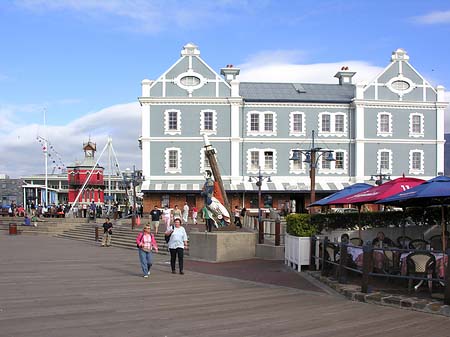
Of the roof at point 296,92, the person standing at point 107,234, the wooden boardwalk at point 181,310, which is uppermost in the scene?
the roof at point 296,92

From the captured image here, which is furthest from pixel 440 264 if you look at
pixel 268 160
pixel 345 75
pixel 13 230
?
pixel 345 75

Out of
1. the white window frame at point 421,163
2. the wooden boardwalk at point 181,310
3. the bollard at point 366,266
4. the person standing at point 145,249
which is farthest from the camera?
the white window frame at point 421,163

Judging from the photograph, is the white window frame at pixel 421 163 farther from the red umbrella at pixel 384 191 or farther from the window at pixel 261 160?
the red umbrella at pixel 384 191

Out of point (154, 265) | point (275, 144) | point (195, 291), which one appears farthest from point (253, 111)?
point (195, 291)

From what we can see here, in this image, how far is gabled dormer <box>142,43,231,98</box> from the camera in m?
51.0

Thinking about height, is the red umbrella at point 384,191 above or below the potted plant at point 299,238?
above

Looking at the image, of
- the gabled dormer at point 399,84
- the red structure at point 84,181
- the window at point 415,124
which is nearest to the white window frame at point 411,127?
the window at point 415,124

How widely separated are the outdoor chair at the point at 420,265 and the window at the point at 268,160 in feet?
131

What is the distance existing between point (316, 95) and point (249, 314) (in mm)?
44770

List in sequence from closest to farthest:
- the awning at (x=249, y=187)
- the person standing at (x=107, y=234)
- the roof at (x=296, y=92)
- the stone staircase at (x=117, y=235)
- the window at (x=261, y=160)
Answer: the stone staircase at (x=117, y=235)
the person standing at (x=107, y=234)
the awning at (x=249, y=187)
the window at (x=261, y=160)
the roof at (x=296, y=92)

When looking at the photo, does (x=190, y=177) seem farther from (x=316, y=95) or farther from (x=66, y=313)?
(x=66, y=313)

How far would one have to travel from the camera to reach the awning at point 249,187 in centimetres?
4978

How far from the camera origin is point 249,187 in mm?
49969

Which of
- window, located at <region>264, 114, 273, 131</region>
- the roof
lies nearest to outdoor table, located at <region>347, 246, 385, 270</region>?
window, located at <region>264, 114, 273, 131</region>
